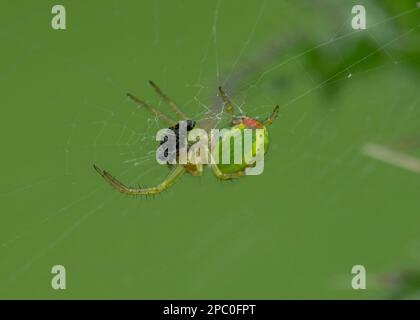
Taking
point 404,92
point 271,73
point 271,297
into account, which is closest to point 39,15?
point 271,297

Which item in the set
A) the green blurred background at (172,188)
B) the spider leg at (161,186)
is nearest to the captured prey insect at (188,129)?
the spider leg at (161,186)

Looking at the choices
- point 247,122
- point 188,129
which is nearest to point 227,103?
point 247,122

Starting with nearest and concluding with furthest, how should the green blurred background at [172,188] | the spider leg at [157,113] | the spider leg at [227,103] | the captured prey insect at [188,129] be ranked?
the spider leg at [227,103]
the captured prey insect at [188,129]
the spider leg at [157,113]
the green blurred background at [172,188]

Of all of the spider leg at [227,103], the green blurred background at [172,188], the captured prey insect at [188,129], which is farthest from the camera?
the green blurred background at [172,188]

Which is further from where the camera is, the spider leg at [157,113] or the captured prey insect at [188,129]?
the spider leg at [157,113]

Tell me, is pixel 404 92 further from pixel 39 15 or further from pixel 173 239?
pixel 39 15

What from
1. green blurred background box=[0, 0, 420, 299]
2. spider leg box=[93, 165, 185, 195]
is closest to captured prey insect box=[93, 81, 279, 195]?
spider leg box=[93, 165, 185, 195]

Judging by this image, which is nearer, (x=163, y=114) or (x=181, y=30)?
(x=163, y=114)

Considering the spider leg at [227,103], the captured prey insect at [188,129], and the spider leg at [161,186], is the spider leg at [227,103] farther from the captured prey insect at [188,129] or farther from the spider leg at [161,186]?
the spider leg at [161,186]
